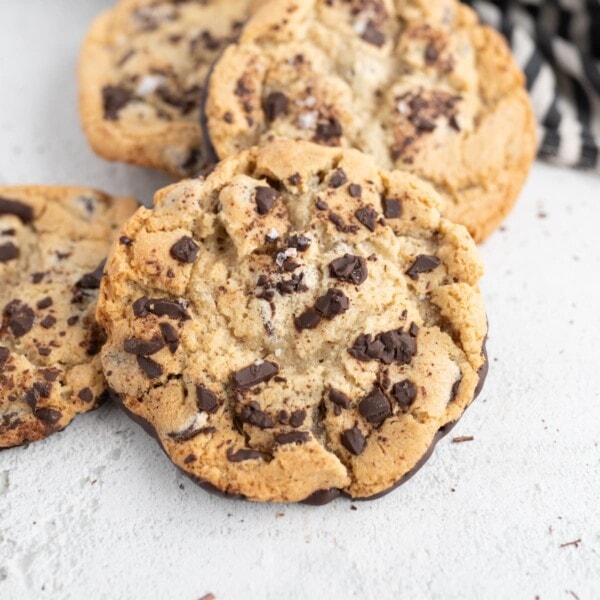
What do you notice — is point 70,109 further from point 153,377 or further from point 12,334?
point 153,377

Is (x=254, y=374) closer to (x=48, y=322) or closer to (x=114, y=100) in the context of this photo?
(x=48, y=322)

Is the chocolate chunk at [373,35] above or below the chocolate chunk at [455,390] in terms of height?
above

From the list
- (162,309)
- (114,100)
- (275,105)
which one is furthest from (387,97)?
(162,309)

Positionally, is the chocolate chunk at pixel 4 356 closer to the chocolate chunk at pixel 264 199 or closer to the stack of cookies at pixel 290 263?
the stack of cookies at pixel 290 263

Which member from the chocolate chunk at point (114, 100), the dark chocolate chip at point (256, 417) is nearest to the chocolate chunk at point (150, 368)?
the dark chocolate chip at point (256, 417)

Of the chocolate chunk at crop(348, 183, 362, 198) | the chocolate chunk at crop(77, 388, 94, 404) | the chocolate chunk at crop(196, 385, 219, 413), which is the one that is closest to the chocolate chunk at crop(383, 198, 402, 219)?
the chocolate chunk at crop(348, 183, 362, 198)

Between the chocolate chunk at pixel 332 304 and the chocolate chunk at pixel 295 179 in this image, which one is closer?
the chocolate chunk at pixel 332 304

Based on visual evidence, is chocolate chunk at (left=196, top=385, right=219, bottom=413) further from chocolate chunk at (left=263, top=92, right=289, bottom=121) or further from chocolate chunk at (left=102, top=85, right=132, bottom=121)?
chocolate chunk at (left=102, top=85, right=132, bottom=121)
